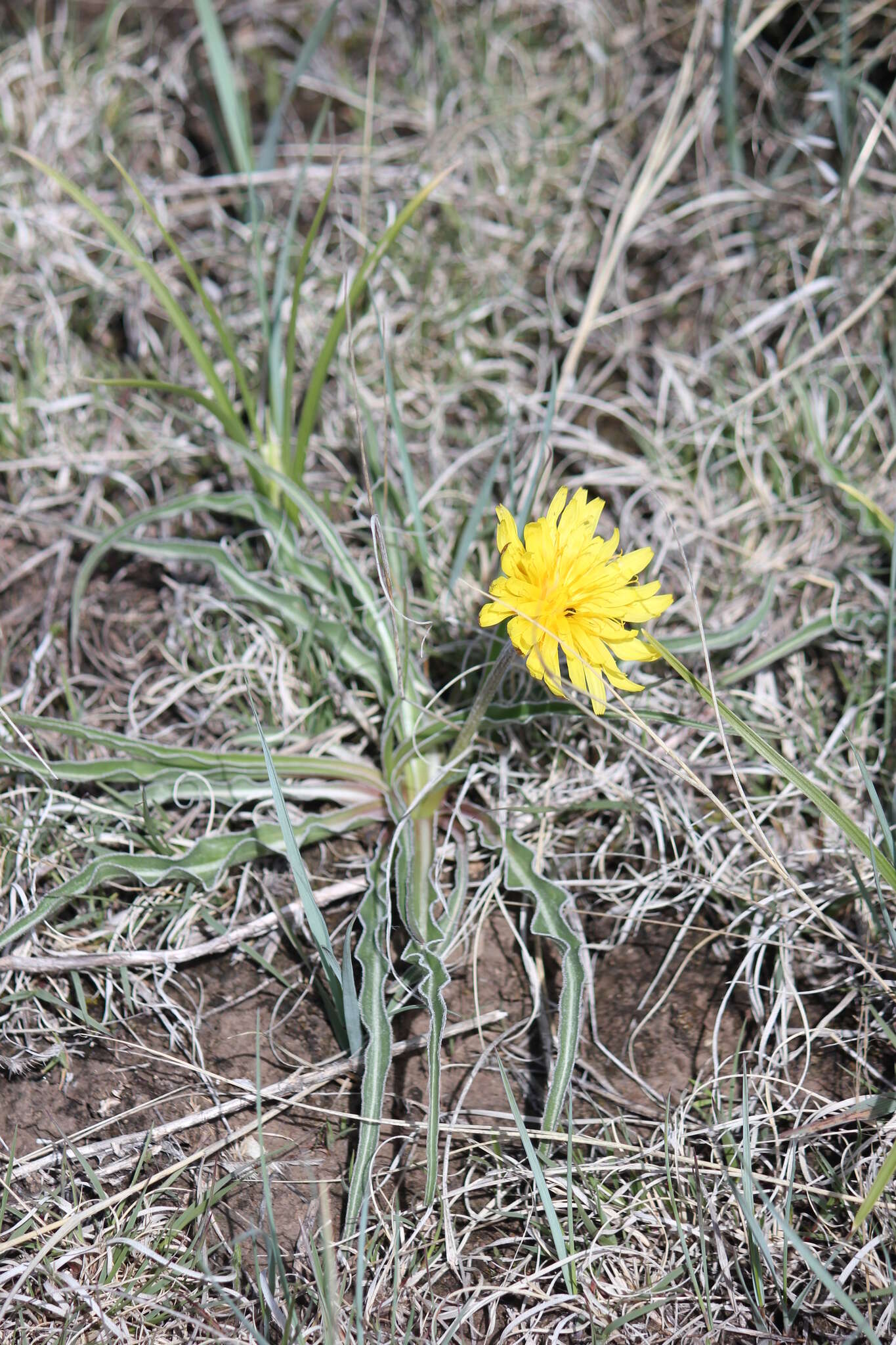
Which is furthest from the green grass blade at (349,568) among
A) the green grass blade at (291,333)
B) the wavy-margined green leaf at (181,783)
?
the wavy-margined green leaf at (181,783)

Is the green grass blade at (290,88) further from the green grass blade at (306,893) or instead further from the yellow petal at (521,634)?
the green grass blade at (306,893)

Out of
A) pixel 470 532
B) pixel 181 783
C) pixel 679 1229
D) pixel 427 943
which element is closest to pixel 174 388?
pixel 470 532

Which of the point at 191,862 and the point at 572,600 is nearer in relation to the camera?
the point at 572,600

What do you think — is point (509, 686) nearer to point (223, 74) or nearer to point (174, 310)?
point (174, 310)

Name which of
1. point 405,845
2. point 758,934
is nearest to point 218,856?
point 405,845

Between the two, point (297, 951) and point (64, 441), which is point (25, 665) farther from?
point (297, 951)

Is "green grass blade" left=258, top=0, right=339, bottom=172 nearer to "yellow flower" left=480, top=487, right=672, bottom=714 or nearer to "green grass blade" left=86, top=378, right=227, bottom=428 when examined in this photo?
"green grass blade" left=86, top=378, right=227, bottom=428
